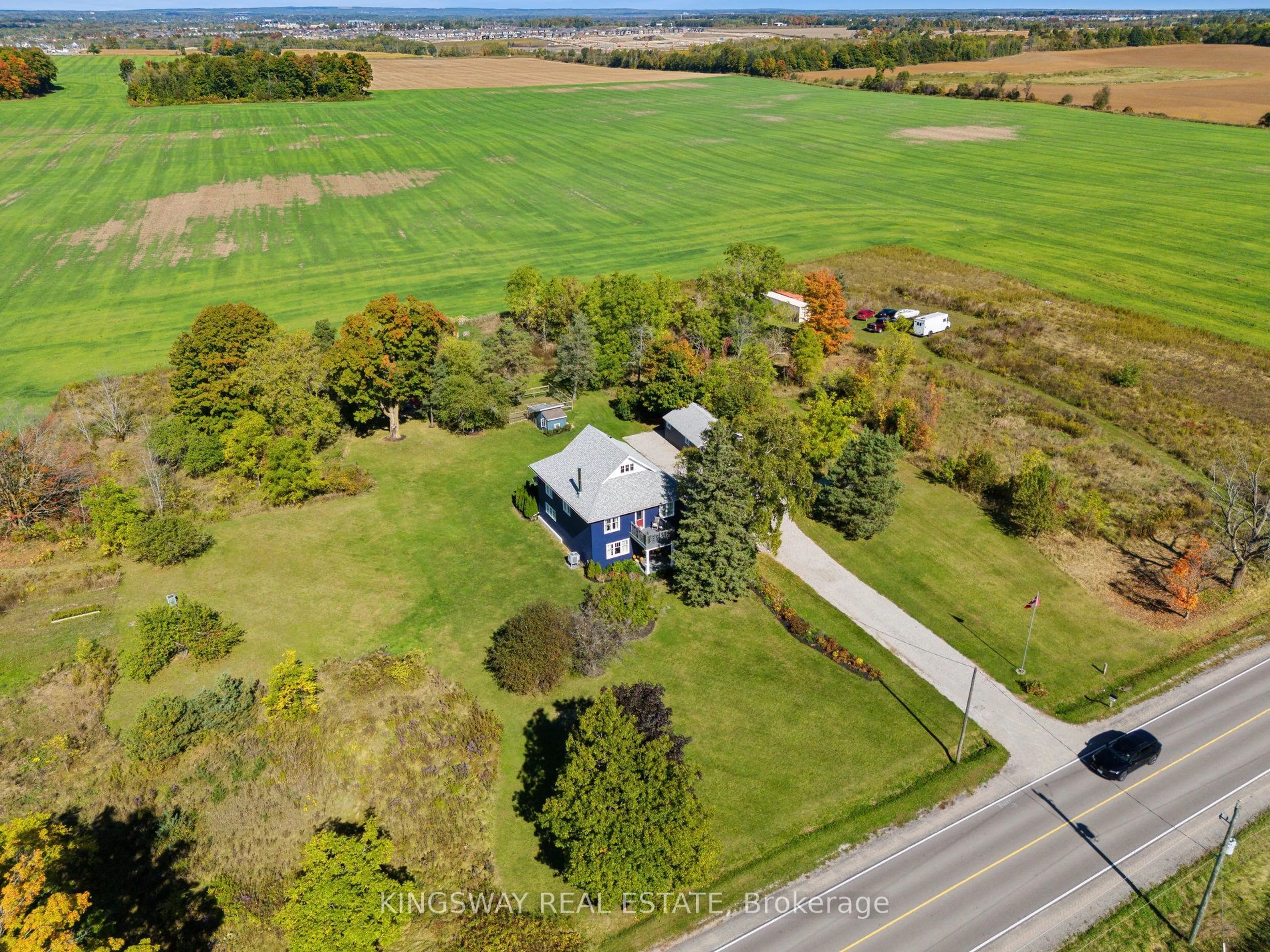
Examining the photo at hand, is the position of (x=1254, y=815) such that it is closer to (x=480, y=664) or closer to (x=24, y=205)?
(x=480, y=664)

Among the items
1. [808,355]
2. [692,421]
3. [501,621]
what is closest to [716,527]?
[501,621]

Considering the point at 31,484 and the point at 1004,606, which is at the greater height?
the point at 31,484

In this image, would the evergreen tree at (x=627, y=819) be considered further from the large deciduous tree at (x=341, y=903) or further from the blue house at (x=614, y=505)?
the blue house at (x=614, y=505)

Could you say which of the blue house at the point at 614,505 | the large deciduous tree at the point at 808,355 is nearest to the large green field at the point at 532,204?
the large deciduous tree at the point at 808,355

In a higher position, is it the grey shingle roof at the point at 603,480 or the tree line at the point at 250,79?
the tree line at the point at 250,79

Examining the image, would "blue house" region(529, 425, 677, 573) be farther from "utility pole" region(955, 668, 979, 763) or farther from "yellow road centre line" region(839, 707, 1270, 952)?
"yellow road centre line" region(839, 707, 1270, 952)

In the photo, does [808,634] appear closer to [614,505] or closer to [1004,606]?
[1004,606]
